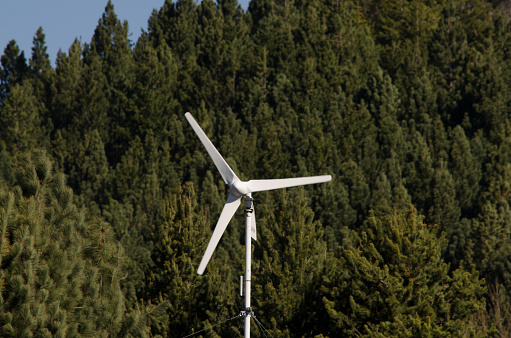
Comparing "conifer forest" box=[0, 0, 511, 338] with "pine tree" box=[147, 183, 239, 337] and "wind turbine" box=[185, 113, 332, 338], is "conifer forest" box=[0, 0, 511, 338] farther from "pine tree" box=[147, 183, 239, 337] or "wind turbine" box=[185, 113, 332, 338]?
"wind turbine" box=[185, 113, 332, 338]

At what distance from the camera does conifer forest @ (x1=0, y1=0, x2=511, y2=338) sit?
42.7 meters

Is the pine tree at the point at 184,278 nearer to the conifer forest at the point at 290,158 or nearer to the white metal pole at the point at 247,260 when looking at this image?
the conifer forest at the point at 290,158

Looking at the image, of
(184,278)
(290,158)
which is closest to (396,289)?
(184,278)

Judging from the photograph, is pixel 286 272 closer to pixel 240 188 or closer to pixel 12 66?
pixel 240 188

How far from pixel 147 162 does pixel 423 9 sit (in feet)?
151

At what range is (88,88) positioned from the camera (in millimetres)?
101562

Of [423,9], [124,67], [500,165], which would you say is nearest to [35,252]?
[500,165]

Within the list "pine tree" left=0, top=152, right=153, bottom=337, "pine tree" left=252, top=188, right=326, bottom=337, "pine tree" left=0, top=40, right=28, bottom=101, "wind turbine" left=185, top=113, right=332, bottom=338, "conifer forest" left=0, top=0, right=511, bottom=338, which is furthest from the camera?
"pine tree" left=0, top=40, right=28, bottom=101

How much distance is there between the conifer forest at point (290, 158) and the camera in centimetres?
4272

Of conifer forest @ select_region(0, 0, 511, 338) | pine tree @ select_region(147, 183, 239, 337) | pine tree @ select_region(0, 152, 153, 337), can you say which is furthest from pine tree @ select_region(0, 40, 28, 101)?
pine tree @ select_region(0, 152, 153, 337)

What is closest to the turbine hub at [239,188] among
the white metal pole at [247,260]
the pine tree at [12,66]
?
the white metal pole at [247,260]

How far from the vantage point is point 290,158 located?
91.6 metres

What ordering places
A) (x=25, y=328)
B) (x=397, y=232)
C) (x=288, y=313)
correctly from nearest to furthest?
(x=25, y=328), (x=397, y=232), (x=288, y=313)

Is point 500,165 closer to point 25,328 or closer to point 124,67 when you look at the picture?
point 124,67
